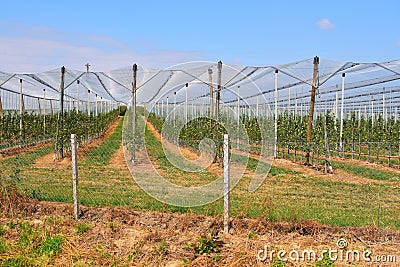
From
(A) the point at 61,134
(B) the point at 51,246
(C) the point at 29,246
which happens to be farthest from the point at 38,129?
(B) the point at 51,246

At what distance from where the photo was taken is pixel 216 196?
7.56 metres

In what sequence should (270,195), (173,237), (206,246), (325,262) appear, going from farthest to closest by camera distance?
(270,195)
(173,237)
(206,246)
(325,262)

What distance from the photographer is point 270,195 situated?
8992 millimetres

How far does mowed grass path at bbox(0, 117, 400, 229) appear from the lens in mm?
7094

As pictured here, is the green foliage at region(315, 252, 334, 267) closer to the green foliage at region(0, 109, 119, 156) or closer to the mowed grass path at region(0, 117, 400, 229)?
the mowed grass path at region(0, 117, 400, 229)

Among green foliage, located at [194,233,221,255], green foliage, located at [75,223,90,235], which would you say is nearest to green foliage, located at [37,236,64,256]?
green foliage, located at [75,223,90,235]

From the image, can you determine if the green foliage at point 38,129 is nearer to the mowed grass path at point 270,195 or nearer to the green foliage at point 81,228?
the mowed grass path at point 270,195

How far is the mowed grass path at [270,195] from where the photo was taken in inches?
279

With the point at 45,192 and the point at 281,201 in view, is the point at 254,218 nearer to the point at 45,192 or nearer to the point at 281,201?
the point at 281,201

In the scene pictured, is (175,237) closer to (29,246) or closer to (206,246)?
(206,246)

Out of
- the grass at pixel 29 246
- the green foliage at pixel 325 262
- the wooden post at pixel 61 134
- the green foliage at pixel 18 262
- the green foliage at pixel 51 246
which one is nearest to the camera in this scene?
the green foliage at pixel 325 262

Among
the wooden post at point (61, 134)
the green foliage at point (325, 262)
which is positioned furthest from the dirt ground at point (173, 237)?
the wooden post at point (61, 134)

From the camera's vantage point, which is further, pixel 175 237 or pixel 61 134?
pixel 61 134

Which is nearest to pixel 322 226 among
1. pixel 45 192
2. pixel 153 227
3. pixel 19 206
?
pixel 153 227
